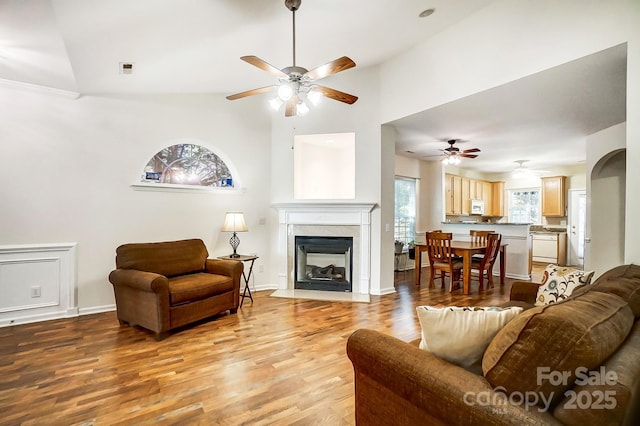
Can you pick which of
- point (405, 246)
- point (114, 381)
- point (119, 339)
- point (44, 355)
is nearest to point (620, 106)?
point (405, 246)

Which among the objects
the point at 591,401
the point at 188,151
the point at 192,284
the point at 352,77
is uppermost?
the point at 352,77

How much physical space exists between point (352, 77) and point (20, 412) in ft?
16.0

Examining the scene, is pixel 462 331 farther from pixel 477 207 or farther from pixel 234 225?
pixel 477 207

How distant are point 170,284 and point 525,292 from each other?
11.3 ft

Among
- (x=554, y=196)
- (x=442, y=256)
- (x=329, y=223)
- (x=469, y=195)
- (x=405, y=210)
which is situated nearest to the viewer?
(x=329, y=223)

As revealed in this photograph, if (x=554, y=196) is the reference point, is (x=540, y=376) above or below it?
below

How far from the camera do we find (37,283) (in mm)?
3412

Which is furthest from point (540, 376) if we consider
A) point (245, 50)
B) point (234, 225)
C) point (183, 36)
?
point (234, 225)

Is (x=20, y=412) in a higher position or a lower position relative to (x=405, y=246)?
lower

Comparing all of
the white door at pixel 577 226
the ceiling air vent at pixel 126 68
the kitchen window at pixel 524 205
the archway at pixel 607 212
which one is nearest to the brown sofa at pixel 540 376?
the ceiling air vent at pixel 126 68

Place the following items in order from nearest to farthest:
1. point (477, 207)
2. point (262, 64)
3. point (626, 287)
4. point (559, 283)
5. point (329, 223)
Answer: point (626, 287) → point (559, 283) → point (262, 64) → point (329, 223) → point (477, 207)

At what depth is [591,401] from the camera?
860 mm

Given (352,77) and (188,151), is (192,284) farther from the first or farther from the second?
(352,77)

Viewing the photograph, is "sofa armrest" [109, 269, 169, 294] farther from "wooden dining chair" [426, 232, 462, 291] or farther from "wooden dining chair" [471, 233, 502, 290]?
"wooden dining chair" [471, 233, 502, 290]
